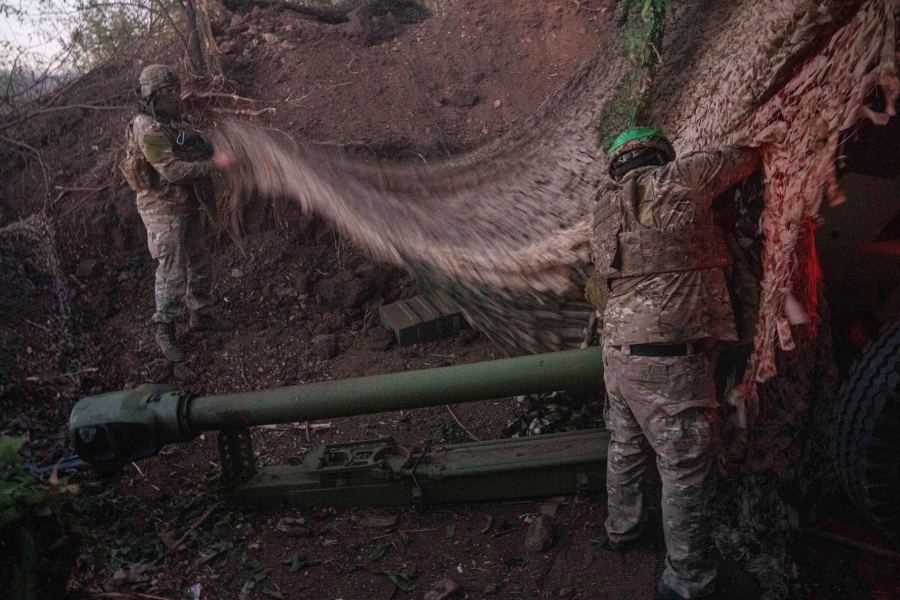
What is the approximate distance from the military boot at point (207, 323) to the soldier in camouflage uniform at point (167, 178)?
10.6 inches

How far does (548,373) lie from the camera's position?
2.94 m

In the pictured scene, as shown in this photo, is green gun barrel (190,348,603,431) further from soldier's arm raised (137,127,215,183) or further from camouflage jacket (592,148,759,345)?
soldier's arm raised (137,127,215,183)

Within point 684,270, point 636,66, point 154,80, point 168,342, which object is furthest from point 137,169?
point 684,270

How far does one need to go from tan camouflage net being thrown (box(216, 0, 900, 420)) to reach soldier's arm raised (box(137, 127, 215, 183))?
49cm

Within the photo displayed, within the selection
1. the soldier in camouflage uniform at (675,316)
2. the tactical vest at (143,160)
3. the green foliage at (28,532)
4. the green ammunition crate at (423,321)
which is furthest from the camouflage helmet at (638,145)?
the tactical vest at (143,160)

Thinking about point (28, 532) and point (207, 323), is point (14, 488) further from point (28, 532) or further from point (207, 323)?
point (207, 323)

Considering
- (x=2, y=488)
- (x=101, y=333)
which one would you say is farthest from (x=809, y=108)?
(x=101, y=333)

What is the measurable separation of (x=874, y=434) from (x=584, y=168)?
1.91 m

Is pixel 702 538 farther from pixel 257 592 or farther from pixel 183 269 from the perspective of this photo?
pixel 183 269

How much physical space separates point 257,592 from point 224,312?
353 centimetres

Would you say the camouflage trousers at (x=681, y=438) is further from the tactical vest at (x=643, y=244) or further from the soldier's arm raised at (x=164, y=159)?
the soldier's arm raised at (x=164, y=159)

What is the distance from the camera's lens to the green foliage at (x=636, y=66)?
3576 millimetres

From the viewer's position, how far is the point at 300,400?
3.24 metres

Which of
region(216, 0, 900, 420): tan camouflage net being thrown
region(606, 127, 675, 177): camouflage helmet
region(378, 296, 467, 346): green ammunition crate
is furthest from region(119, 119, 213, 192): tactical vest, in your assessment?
region(606, 127, 675, 177): camouflage helmet
